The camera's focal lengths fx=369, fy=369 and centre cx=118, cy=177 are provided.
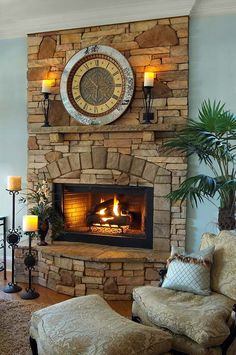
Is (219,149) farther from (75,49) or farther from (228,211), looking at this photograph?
(75,49)

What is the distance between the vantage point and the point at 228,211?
11.1ft

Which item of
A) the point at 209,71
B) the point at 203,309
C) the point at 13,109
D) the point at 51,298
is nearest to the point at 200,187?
the point at 203,309

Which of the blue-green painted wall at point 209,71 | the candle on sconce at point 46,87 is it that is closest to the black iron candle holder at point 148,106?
the blue-green painted wall at point 209,71

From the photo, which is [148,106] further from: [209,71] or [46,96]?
[46,96]

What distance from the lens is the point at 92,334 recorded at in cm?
212

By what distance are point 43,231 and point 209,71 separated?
2.58m

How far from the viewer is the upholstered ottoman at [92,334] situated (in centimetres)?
204

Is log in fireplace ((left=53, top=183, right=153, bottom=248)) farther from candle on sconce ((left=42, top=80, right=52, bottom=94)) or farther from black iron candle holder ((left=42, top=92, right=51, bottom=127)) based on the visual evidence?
candle on sconce ((left=42, top=80, right=52, bottom=94))

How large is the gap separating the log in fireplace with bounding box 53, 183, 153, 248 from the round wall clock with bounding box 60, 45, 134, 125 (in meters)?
0.85

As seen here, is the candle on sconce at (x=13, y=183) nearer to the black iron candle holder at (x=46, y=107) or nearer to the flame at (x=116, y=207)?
the black iron candle holder at (x=46, y=107)

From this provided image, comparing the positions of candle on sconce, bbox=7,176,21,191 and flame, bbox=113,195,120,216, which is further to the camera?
flame, bbox=113,195,120,216

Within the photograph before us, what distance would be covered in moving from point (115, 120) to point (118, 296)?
1907mm

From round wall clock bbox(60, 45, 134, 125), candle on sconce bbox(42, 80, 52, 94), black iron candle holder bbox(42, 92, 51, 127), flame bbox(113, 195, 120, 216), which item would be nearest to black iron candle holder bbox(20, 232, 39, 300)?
flame bbox(113, 195, 120, 216)

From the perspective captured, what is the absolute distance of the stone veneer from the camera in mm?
3978
